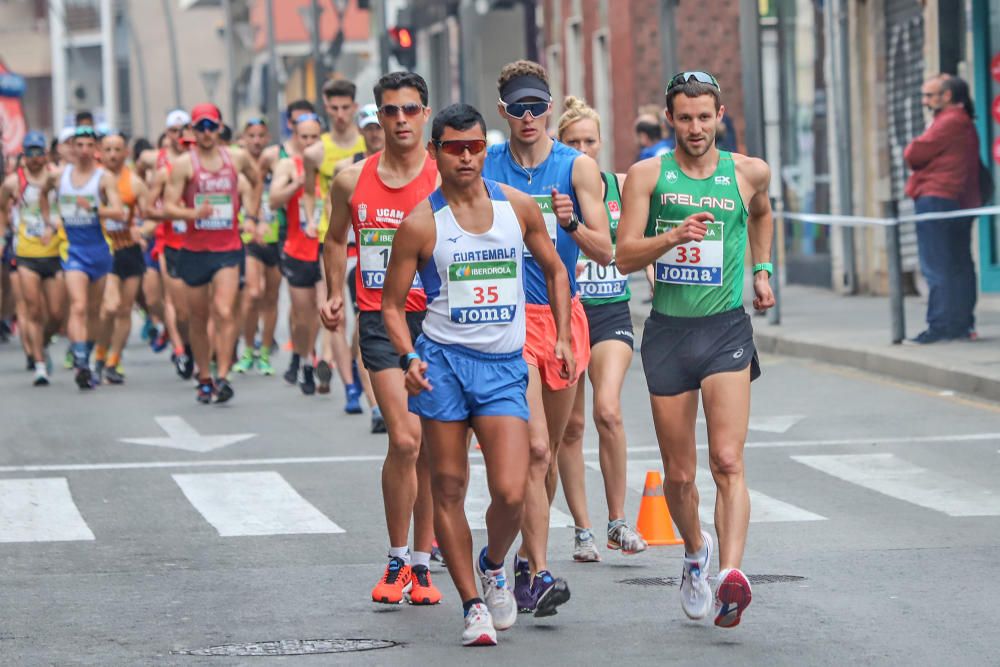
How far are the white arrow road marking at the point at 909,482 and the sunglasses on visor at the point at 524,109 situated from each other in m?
2.93

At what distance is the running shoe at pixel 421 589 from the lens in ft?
27.6

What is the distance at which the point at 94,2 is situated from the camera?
9819 centimetres

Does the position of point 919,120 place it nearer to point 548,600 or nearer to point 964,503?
point 964,503

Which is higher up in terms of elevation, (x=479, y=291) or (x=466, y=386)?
(x=479, y=291)

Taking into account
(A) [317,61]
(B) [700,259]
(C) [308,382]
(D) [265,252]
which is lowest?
(C) [308,382]

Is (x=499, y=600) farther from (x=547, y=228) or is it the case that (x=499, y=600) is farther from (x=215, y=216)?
(x=215, y=216)

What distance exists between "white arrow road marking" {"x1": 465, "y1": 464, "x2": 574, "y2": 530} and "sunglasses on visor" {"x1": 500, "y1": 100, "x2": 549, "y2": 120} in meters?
1.79

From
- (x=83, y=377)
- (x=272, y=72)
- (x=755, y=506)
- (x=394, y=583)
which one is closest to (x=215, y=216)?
(x=83, y=377)

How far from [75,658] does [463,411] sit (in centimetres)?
147

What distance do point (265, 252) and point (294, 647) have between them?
11.6m

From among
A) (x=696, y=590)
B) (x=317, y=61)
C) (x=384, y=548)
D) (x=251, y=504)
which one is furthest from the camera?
(x=317, y=61)

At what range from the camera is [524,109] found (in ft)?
28.8

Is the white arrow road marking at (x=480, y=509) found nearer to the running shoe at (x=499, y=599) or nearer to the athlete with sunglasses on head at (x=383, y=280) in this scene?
the athlete with sunglasses on head at (x=383, y=280)

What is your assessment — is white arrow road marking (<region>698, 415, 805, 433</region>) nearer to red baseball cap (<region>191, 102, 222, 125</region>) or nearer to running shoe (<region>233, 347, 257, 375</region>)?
red baseball cap (<region>191, 102, 222, 125</region>)
